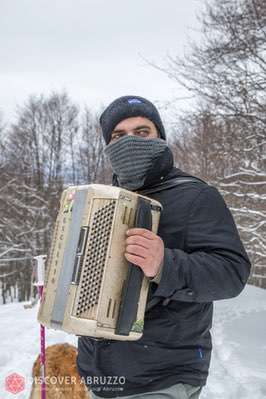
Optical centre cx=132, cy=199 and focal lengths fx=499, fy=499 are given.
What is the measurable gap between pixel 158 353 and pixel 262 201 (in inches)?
372

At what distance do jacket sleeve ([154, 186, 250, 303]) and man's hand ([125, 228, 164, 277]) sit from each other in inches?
1.4

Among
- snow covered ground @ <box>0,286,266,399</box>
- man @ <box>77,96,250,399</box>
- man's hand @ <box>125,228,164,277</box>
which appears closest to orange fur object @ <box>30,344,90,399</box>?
snow covered ground @ <box>0,286,266,399</box>

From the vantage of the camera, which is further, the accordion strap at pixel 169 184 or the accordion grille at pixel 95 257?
the accordion strap at pixel 169 184

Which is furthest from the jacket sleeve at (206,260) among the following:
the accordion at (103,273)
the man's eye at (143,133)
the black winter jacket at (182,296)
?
the man's eye at (143,133)

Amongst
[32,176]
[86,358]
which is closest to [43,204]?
[32,176]

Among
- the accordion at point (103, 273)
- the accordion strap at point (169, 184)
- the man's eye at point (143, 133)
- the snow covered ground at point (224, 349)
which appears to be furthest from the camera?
the snow covered ground at point (224, 349)

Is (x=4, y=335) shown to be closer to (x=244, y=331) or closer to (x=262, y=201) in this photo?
(x=244, y=331)

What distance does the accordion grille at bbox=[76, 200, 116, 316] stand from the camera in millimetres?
1698

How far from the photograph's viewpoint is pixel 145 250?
170 cm

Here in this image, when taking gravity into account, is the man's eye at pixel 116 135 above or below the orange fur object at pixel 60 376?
above

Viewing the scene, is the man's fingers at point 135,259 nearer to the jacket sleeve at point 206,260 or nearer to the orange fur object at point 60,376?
the jacket sleeve at point 206,260

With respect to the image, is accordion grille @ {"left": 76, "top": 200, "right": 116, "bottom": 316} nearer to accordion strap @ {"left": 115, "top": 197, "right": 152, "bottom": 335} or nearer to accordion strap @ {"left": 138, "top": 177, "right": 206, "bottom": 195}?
accordion strap @ {"left": 115, "top": 197, "right": 152, "bottom": 335}

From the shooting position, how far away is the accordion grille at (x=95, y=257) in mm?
1698

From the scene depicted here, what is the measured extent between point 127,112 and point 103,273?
2.79ft
